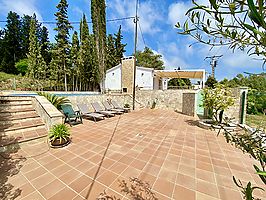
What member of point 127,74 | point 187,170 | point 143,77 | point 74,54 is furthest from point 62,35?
point 187,170

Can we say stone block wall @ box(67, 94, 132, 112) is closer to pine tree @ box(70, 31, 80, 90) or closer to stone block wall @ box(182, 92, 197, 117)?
stone block wall @ box(182, 92, 197, 117)

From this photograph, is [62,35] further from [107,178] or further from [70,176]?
[107,178]

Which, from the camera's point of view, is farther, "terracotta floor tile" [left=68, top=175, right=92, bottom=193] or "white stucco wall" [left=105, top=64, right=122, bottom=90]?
"white stucco wall" [left=105, top=64, right=122, bottom=90]

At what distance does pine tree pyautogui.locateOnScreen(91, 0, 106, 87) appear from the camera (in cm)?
1792

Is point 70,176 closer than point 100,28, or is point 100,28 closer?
point 70,176

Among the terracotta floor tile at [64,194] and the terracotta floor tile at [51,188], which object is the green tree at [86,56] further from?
the terracotta floor tile at [64,194]

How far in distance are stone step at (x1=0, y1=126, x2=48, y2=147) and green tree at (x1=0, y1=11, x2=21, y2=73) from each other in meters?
34.3

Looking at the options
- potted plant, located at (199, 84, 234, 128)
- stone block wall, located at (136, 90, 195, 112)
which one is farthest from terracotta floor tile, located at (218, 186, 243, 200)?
stone block wall, located at (136, 90, 195, 112)

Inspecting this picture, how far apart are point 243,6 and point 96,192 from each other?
3.19 metres

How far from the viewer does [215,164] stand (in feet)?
12.3

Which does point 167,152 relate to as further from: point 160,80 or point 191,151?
point 160,80

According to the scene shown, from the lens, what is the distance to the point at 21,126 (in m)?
5.23

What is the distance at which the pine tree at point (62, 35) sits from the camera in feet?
59.9

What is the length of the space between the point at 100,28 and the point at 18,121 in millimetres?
16548
